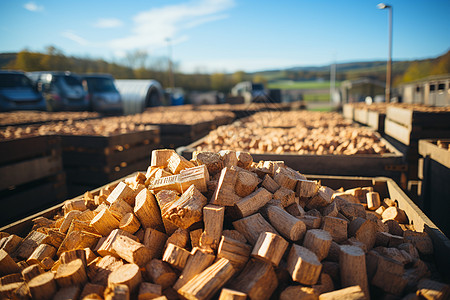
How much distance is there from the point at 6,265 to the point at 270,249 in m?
1.51

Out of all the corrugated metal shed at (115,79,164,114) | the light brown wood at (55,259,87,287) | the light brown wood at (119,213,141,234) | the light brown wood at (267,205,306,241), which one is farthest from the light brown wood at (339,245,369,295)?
the corrugated metal shed at (115,79,164,114)

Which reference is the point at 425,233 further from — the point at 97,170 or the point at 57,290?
the point at 97,170

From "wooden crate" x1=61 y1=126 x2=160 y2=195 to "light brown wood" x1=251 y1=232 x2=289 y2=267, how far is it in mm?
3697

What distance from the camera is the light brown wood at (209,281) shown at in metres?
1.34

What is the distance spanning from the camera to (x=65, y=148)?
483cm

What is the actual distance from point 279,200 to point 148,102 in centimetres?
1696

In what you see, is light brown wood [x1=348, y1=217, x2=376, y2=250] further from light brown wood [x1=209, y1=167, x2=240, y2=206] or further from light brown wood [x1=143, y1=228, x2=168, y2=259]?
light brown wood [x1=143, y1=228, x2=168, y2=259]

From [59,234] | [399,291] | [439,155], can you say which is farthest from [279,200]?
[439,155]

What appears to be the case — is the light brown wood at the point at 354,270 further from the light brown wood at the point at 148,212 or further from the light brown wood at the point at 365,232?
the light brown wood at the point at 148,212

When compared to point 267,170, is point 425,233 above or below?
below

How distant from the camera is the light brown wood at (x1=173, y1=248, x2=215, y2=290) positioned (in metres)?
1.43

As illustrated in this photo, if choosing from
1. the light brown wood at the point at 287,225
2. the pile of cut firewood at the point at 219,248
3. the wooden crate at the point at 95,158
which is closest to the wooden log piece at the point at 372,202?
the pile of cut firewood at the point at 219,248

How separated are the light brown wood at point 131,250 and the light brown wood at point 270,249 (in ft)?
1.95

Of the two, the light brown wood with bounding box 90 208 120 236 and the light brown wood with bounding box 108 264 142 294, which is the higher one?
the light brown wood with bounding box 90 208 120 236
